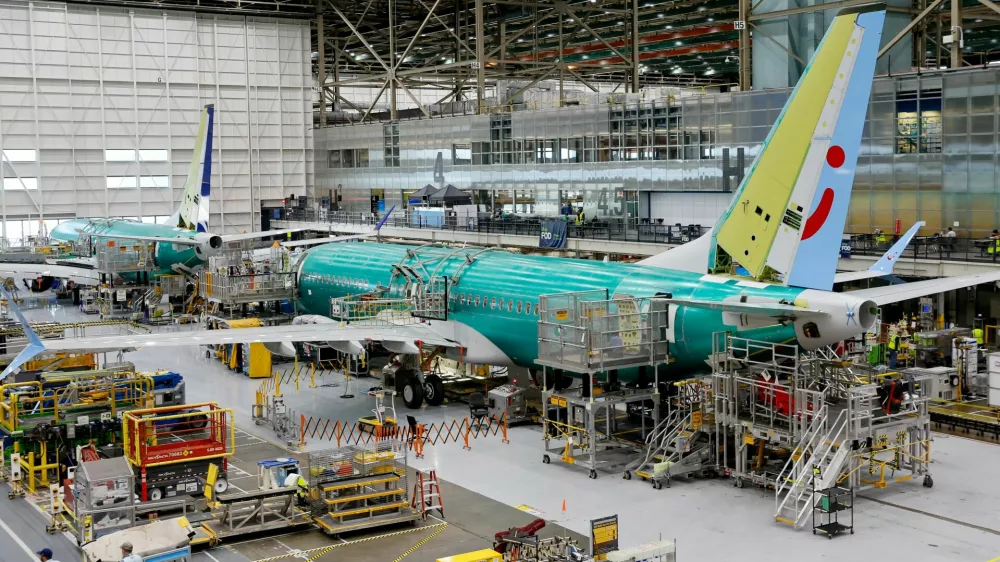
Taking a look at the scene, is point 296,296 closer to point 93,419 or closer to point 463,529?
point 93,419

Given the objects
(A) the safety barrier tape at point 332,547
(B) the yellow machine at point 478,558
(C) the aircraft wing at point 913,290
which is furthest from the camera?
(C) the aircraft wing at point 913,290

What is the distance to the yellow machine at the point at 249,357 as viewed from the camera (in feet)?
132

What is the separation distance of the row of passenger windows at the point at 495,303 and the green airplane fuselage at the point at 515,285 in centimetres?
3

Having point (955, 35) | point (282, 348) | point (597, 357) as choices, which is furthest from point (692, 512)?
point (955, 35)

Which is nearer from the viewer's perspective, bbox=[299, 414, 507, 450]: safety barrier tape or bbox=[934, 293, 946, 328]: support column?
bbox=[299, 414, 507, 450]: safety barrier tape

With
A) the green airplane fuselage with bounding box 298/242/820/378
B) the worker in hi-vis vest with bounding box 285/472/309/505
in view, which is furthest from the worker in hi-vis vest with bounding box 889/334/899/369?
the worker in hi-vis vest with bounding box 285/472/309/505

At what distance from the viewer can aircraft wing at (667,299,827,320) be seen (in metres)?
23.1

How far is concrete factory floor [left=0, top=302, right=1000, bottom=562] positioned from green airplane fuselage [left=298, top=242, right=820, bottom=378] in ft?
11.8

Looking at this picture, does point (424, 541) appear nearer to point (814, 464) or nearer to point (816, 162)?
point (814, 464)

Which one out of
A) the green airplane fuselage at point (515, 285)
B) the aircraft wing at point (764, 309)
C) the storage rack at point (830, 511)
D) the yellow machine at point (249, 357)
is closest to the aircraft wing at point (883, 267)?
the green airplane fuselage at point (515, 285)

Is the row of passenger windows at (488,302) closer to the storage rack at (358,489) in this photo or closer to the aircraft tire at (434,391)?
the aircraft tire at (434,391)

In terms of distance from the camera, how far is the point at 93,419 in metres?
27.0

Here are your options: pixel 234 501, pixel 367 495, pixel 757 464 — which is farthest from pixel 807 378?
pixel 234 501

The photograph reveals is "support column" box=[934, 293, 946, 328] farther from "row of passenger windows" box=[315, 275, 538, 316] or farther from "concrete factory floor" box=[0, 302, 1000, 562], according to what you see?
"row of passenger windows" box=[315, 275, 538, 316]
